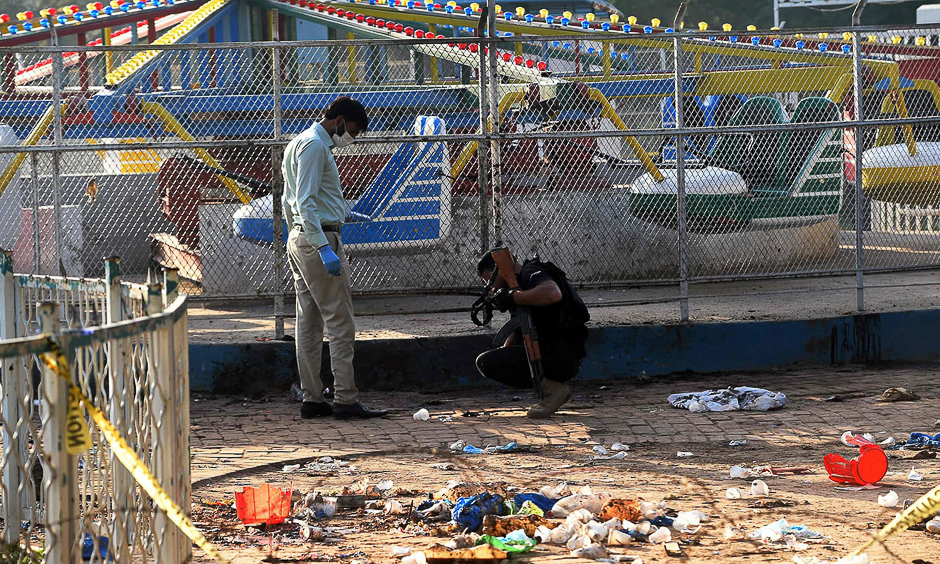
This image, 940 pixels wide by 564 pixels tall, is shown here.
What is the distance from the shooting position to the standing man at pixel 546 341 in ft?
25.2

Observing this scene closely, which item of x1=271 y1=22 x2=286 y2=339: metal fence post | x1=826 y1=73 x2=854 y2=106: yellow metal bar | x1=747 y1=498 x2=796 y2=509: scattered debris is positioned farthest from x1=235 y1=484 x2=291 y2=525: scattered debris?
x1=826 y1=73 x2=854 y2=106: yellow metal bar

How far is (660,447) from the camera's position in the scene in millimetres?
6855

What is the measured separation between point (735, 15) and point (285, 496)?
36.5 meters

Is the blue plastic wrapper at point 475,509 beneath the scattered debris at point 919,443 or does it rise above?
above

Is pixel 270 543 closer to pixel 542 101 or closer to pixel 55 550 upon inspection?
pixel 55 550

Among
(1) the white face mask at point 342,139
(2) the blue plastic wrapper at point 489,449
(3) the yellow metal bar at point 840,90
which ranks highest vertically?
(3) the yellow metal bar at point 840,90

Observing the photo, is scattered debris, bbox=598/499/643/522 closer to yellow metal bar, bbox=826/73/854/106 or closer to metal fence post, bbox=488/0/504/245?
metal fence post, bbox=488/0/504/245

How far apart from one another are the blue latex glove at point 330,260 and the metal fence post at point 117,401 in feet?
10.0

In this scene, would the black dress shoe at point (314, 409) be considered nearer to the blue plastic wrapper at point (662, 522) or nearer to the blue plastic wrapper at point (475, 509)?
the blue plastic wrapper at point (475, 509)

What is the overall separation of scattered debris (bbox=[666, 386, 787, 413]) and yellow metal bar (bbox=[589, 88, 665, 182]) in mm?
2741

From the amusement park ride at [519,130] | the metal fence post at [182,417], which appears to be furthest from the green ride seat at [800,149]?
the metal fence post at [182,417]

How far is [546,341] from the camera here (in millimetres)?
7770

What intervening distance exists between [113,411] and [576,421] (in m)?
4.43

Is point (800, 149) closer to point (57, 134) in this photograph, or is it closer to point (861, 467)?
point (861, 467)
